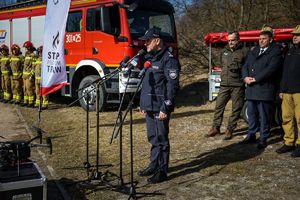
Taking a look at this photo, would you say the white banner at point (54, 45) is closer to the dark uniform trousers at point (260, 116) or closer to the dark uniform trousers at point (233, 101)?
the dark uniform trousers at point (233, 101)

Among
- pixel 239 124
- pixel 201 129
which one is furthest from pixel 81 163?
pixel 239 124

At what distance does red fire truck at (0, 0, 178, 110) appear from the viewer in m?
10.6

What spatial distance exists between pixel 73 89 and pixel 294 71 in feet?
22.6

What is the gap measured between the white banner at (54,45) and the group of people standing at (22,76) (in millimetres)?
5341

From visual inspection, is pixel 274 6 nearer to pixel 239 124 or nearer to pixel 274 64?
pixel 239 124

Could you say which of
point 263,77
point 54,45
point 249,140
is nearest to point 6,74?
point 54,45

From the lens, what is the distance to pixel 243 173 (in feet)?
18.8

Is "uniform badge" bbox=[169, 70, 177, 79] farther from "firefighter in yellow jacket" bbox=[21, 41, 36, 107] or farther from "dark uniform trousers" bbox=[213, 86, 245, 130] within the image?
"firefighter in yellow jacket" bbox=[21, 41, 36, 107]

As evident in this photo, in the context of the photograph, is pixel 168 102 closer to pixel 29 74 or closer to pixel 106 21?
pixel 106 21

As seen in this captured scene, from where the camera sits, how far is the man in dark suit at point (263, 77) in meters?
6.71

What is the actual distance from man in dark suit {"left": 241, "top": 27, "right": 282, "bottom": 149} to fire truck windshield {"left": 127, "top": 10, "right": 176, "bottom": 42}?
4.32 meters

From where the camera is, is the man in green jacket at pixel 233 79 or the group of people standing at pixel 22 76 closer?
the man in green jacket at pixel 233 79

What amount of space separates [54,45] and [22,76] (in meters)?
7.17

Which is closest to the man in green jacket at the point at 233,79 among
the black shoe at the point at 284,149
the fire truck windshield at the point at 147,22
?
the black shoe at the point at 284,149
